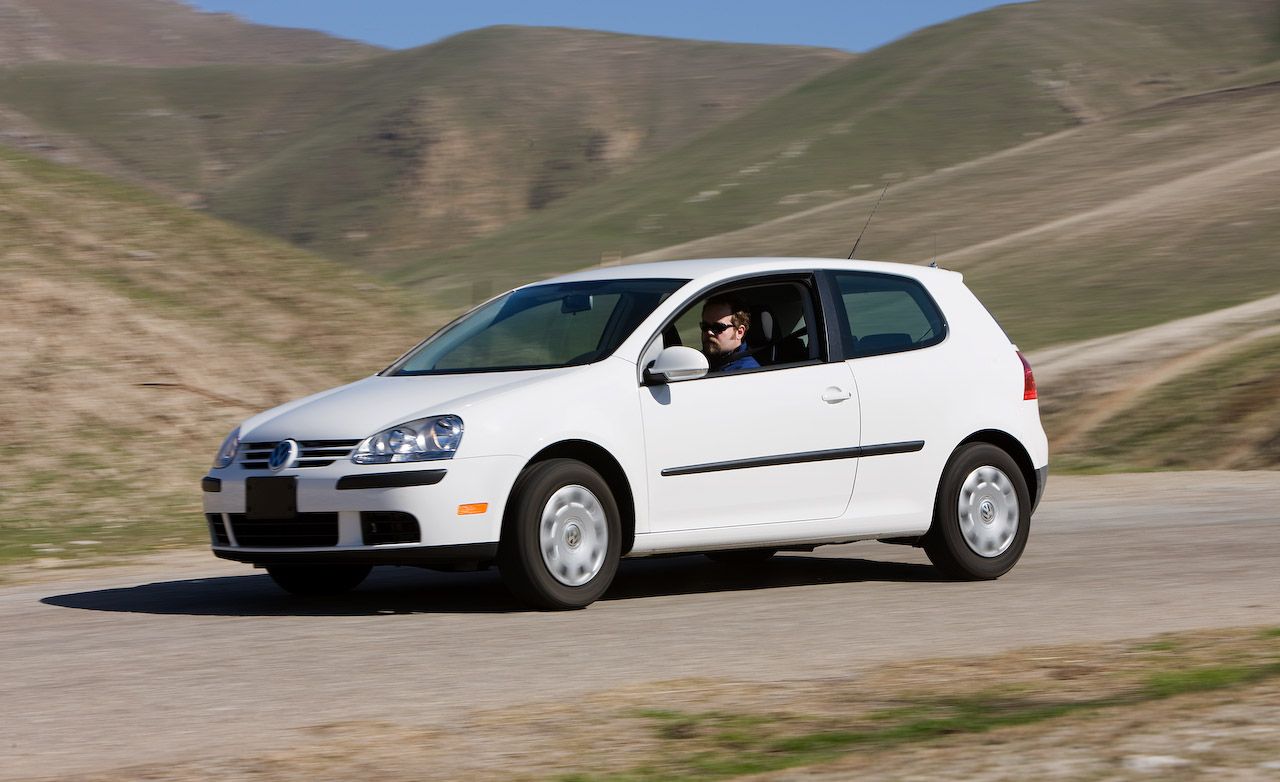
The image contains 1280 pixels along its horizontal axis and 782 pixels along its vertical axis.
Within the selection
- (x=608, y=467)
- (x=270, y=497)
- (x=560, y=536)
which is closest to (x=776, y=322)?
(x=608, y=467)

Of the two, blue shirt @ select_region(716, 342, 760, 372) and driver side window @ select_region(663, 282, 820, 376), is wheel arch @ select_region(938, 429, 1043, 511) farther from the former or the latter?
blue shirt @ select_region(716, 342, 760, 372)

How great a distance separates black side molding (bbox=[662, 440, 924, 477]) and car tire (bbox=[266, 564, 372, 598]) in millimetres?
1793

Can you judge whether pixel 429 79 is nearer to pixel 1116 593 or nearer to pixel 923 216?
pixel 923 216

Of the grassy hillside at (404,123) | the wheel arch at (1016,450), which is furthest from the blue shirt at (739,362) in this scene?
the grassy hillside at (404,123)

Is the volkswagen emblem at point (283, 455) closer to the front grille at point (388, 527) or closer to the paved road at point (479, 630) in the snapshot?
the front grille at point (388, 527)

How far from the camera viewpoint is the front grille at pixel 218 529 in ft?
30.6

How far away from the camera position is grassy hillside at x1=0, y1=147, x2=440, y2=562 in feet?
52.6

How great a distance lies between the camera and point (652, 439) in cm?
925

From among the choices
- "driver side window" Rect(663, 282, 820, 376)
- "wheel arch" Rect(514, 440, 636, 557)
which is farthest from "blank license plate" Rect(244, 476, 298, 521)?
"driver side window" Rect(663, 282, 820, 376)

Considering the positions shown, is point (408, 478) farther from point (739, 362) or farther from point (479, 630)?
point (739, 362)

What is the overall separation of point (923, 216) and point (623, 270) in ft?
147

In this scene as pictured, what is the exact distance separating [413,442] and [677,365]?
1.30 m

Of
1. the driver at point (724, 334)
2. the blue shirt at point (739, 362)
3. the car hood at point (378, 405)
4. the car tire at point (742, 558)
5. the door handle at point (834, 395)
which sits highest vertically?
the driver at point (724, 334)

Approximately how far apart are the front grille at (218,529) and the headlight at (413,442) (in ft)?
3.19
